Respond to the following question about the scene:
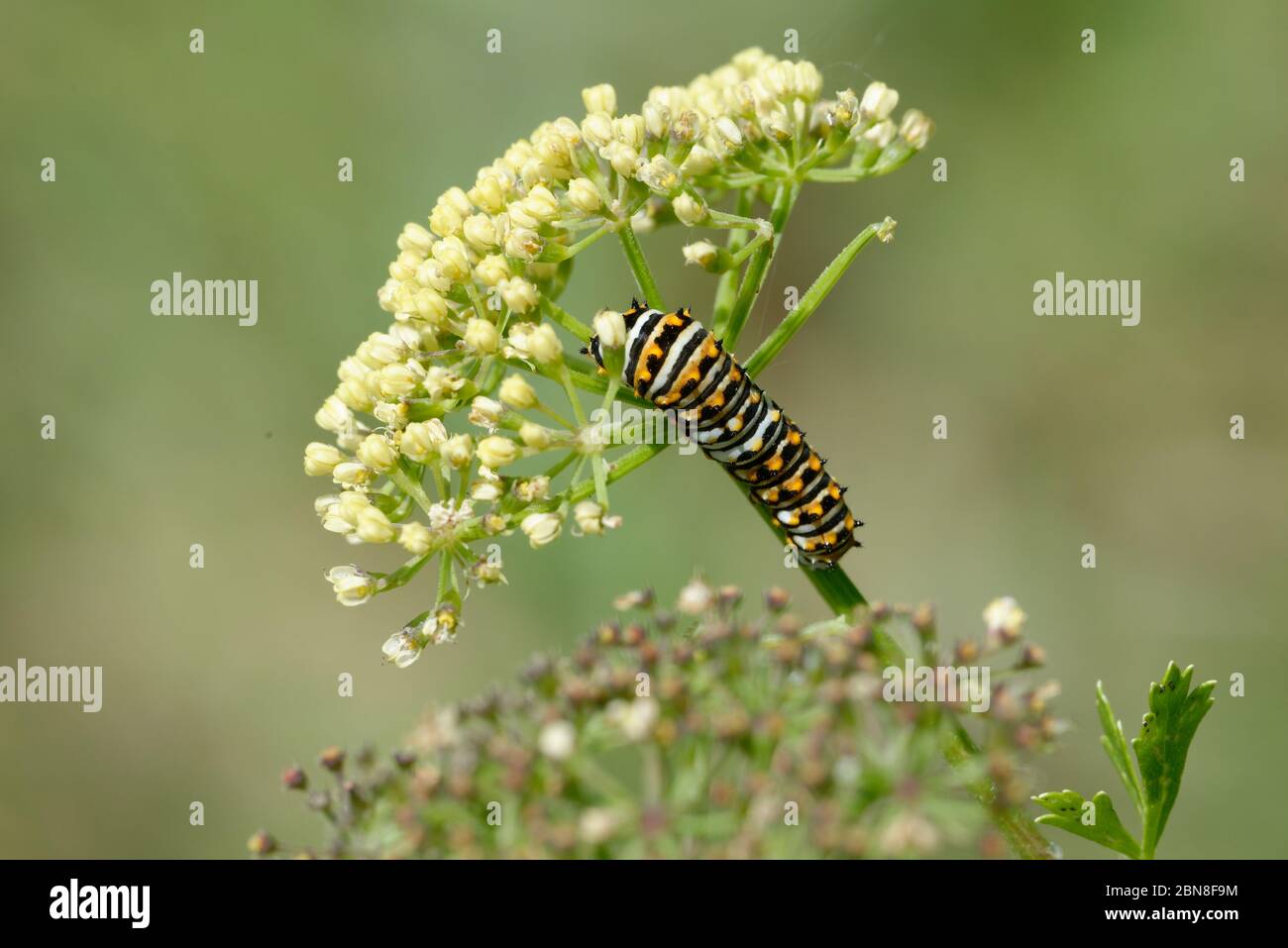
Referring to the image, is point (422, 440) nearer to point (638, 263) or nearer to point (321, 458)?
point (321, 458)

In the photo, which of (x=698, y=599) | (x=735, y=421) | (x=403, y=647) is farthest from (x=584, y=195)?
(x=403, y=647)

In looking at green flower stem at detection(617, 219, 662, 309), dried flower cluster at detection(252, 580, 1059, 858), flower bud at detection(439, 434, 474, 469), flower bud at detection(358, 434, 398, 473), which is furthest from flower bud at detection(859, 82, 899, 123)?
flower bud at detection(358, 434, 398, 473)

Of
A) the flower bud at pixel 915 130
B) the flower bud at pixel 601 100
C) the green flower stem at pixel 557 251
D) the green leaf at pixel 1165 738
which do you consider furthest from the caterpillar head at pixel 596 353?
the green leaf at pixel 1165 738

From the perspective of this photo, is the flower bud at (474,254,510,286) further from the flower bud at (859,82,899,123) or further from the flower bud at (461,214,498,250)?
the flower bud at (859,82,899,123)

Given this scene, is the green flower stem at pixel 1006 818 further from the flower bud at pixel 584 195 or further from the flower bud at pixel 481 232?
the flower bud at pixel 481 232

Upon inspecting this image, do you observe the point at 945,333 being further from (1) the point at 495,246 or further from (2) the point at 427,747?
(2) the point at 427,747

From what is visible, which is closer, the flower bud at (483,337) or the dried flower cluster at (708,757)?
the dried flower cluster at (708,757)

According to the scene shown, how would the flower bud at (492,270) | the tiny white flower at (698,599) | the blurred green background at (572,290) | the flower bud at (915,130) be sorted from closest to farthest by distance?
the tiny white flower at (698,599) → the flower bud at (492,270) → the flower bud at (915,130) → the blurred green background at (572,290)
